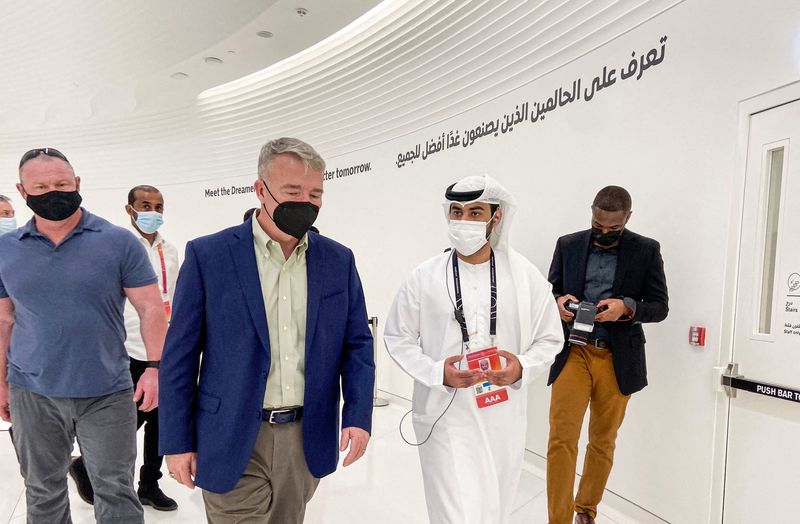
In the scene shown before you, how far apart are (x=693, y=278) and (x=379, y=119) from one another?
13.4ft

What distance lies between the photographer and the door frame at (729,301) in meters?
2.49

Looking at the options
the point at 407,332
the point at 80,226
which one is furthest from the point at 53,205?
the point at 407,332

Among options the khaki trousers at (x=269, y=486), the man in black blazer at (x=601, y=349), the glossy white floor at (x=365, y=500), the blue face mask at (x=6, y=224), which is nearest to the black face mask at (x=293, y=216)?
the khaki trousers at (x=269, y=486)

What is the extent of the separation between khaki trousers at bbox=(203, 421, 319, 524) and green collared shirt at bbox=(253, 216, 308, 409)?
10 cm

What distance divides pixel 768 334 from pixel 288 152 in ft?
7.82

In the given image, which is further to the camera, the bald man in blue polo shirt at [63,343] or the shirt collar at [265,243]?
the bald man in blue polo shirt at [63,343]

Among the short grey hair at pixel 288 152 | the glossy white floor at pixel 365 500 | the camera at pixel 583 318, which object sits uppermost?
the short grey hair at pixel 288 152

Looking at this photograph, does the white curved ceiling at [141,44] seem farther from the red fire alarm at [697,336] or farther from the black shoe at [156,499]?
the black shoe at [156,499]

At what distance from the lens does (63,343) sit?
197cm

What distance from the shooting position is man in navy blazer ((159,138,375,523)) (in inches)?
57.7

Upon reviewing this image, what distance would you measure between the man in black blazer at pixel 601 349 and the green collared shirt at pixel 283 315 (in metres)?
1.66

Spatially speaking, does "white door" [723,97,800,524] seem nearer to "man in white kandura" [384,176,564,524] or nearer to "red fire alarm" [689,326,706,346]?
"red fire alarm" [689,326,706,346]

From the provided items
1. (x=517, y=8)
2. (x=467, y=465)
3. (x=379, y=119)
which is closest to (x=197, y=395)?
(x=467, y=465)

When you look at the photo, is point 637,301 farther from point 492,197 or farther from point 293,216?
point 293,216
